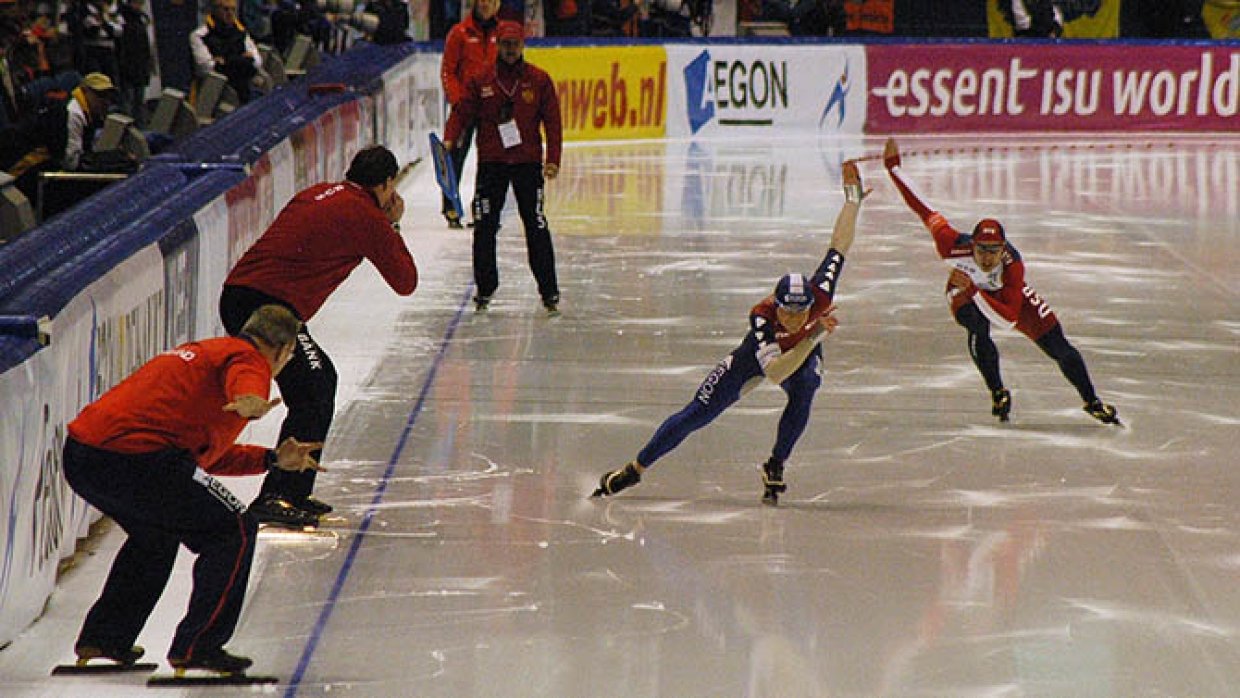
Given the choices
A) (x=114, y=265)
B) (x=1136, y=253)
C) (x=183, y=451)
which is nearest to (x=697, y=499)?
(x=114, y=265)

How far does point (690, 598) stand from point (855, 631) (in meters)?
0.69

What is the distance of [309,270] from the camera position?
834 centimetres

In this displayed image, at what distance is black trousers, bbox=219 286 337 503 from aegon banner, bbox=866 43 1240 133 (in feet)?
61.7

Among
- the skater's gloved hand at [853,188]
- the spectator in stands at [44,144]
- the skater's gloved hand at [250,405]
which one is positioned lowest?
the spectator in stands at [44,144]

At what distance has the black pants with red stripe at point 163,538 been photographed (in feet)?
19.8

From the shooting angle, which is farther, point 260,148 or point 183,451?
point 260,148

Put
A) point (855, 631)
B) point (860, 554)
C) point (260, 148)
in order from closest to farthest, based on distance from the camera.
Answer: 1. point (855, 631)
2. point (860, 554)
3. point (260, 148)

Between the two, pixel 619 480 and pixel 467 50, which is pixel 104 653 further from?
pixel 467 50

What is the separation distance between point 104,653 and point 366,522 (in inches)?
84.9

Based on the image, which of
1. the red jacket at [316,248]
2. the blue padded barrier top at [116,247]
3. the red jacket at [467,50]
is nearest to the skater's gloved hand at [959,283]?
the red jacket at [316,248]

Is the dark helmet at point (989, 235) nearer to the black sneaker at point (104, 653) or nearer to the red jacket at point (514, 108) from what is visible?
the red jacket at point (514, 108)

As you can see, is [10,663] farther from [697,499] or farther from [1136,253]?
[1136,253]

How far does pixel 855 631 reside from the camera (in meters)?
7.07

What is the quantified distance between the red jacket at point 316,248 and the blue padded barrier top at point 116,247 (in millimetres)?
567
